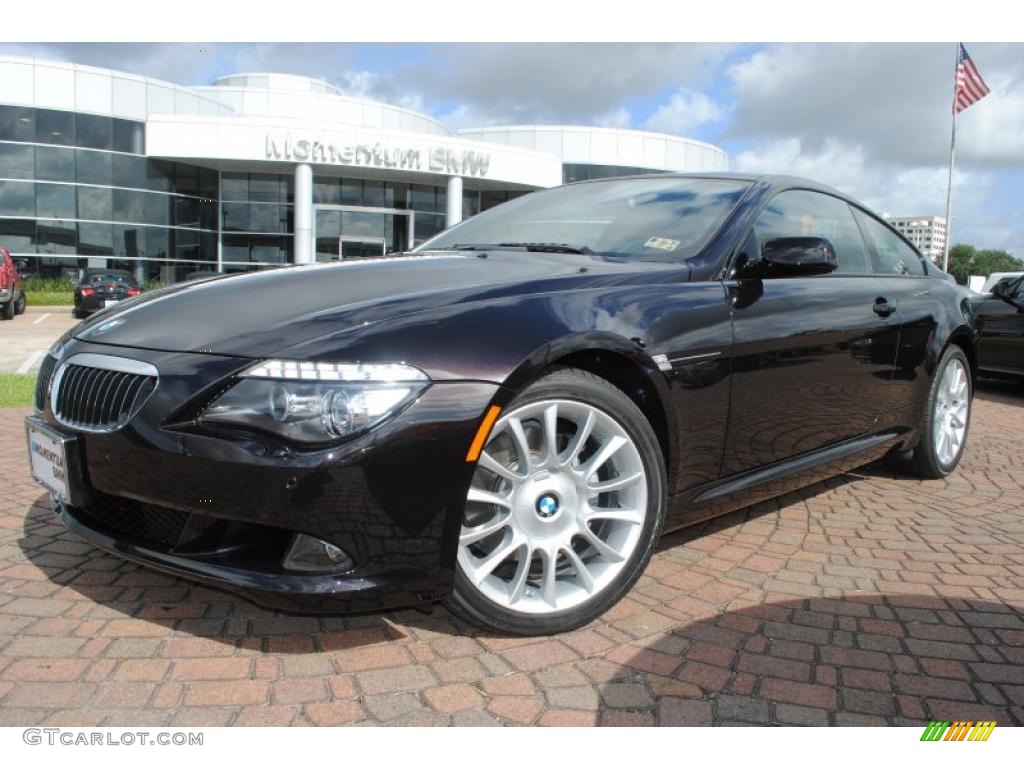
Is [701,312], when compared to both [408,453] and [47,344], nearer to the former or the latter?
[408,453]

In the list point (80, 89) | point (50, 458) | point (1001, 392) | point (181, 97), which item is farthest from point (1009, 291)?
point (181, 97)

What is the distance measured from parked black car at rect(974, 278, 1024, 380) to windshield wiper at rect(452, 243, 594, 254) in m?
7.28

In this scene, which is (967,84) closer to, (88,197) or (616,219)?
(616,219)

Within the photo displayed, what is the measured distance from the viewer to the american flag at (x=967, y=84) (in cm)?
2147

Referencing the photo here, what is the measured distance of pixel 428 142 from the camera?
99.4 ft

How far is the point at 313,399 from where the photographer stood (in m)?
2.06

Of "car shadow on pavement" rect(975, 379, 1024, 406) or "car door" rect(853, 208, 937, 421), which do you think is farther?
"car shadow on pavement" rect(975, 379, 1024, 406)

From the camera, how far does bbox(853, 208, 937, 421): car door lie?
3.99 metres

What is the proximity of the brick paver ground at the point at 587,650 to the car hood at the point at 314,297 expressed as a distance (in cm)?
89

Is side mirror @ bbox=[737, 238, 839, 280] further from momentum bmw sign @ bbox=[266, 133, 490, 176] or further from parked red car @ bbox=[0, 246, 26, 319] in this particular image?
momentum bmw sign @ bbox=[266, 133, 490, 176]

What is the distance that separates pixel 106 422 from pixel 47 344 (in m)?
12.9

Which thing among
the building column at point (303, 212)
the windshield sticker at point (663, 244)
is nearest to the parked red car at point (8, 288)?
the building column at point (303, 212)

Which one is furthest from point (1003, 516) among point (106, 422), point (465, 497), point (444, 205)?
point (444, 205)
